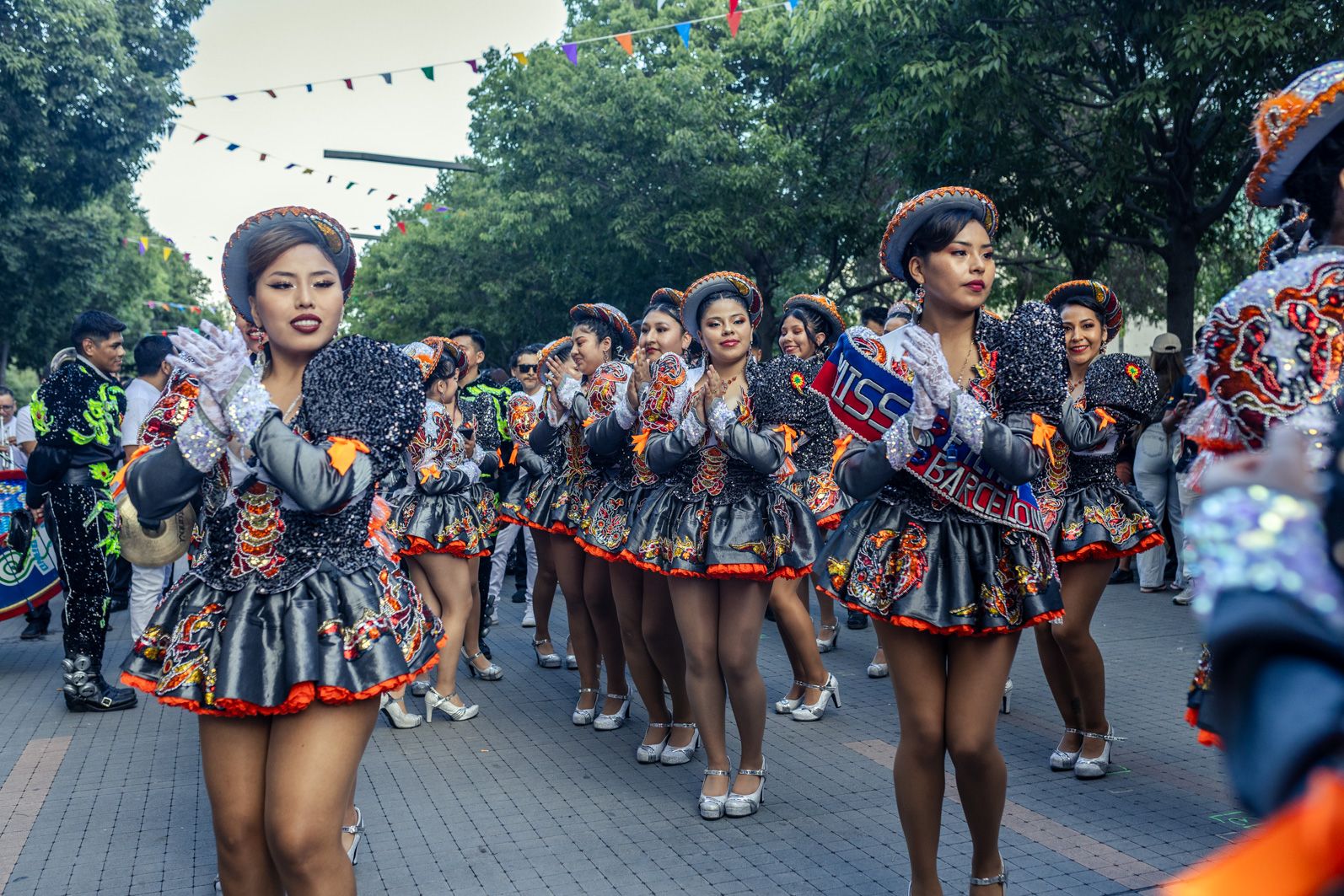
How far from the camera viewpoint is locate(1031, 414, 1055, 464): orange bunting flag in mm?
3549

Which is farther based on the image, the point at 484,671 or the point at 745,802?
the point at 484,671

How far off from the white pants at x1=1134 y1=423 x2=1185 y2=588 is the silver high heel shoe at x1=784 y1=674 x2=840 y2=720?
16.8 ft

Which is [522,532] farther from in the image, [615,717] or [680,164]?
[680,164]

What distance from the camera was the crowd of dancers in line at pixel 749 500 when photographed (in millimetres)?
2904

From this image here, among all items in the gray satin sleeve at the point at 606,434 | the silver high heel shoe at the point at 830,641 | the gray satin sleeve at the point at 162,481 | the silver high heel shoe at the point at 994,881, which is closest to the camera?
the gray satin sleeve at the point at 162,481

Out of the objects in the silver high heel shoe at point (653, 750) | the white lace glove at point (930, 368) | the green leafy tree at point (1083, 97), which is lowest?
the silver high heel shoe at point (653, 750)

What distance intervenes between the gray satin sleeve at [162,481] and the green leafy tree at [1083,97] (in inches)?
375

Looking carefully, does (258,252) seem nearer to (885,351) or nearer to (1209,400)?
(885,351)

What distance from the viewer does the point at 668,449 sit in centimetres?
520

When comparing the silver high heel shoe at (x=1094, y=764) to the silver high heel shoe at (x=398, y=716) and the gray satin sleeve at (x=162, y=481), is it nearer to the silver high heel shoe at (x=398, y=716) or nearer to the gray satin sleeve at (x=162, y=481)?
the silver high heel shoe at (x=398, y=716)

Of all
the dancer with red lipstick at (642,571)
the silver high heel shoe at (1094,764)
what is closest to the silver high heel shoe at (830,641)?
the dancer with red lipstick at (642,571)

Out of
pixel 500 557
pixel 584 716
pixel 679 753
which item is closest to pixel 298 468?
pixel 679 753

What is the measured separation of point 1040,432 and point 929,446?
33cm

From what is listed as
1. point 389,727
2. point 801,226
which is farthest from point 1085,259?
point 389,727
